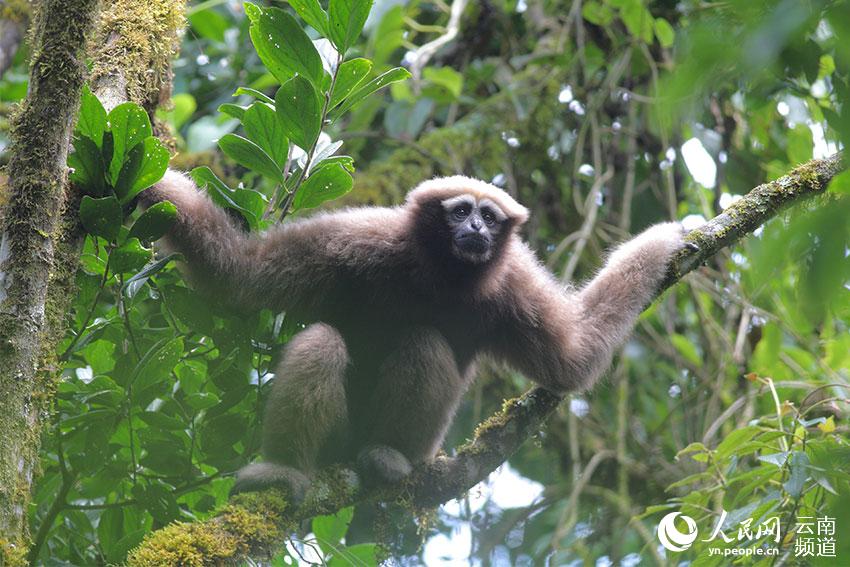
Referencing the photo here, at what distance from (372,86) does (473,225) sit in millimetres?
1773

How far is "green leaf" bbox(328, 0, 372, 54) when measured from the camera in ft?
15.5

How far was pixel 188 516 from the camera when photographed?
5.19 metres

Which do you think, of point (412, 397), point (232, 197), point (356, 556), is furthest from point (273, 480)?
point (232, 197)

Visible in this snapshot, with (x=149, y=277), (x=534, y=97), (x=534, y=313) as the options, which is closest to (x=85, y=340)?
(x=149, y=277)

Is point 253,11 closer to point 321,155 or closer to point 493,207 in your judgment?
point 321,155

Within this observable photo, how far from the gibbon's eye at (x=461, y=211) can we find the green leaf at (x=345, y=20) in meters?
1.98

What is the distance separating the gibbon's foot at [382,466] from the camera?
17.8 feet

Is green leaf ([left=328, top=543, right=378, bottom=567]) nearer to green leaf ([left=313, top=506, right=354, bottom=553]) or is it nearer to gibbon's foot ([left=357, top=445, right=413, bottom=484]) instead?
green leaf ([left=313, top=506, right=354, bottom=553])

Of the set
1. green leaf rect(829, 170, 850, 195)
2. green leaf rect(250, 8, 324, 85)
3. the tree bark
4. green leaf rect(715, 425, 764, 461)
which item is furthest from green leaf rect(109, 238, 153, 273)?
green leaf rect(715, 425, 764, 461)

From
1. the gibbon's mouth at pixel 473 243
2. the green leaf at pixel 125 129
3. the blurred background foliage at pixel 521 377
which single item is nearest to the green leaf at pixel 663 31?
the blurred background foliage at pixel 521 377

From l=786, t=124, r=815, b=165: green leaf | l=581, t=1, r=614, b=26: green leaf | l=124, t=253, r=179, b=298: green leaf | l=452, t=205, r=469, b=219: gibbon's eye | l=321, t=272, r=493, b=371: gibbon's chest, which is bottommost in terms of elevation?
l=786, t=124, r=815, b=165: green leaf

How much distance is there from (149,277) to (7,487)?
1669 millimetres

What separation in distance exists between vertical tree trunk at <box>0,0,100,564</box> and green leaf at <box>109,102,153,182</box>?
11.4 inches

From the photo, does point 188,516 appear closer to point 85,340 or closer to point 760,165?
point 85,340
